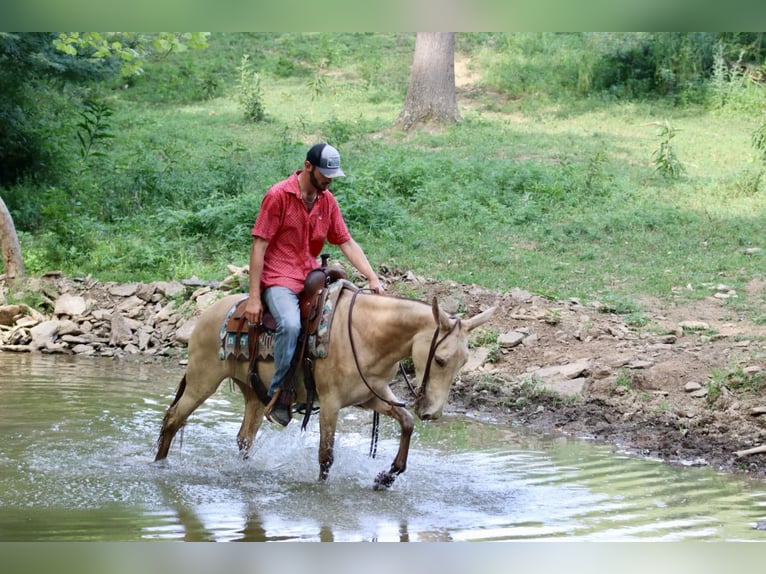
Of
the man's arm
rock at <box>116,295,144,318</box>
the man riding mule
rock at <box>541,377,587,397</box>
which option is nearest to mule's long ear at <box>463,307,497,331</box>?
the man riding mule

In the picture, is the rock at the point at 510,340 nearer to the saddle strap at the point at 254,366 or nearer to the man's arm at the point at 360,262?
the man's arm at the point at 360,262

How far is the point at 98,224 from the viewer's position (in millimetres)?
15359

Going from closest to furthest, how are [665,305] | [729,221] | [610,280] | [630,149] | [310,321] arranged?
1. [310,321]
2. [665,305]
3. [610,280]
4. [729,221]
5. [630,149]

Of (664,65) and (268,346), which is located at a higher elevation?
(664,65)

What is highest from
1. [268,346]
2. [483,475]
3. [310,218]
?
[310,218]

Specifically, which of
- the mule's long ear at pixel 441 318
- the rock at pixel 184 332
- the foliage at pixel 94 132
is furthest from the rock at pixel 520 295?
the foliage at pixel 94 132

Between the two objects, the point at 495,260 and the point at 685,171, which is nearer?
the point at 495,260

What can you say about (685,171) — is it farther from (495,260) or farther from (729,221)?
(495,260)

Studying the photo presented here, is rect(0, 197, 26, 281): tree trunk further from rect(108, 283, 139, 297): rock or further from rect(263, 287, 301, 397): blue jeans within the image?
rect(263, 287, 301, 397): blue jeans

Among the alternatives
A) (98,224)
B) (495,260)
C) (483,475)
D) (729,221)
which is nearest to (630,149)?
(729,221)

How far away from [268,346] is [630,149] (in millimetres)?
13583

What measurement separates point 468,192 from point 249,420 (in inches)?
369

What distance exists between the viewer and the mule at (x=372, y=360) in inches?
253

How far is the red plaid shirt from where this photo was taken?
682 cm
